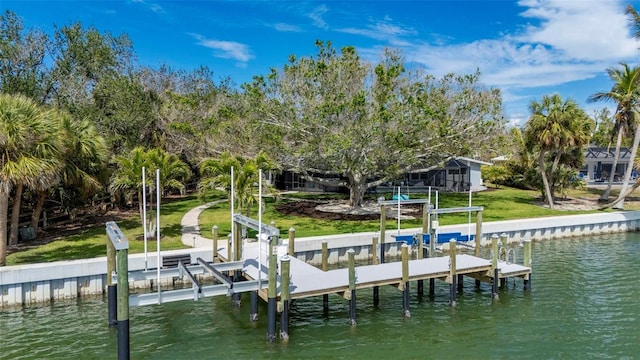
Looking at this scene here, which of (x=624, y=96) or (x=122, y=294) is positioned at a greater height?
(x=624, y=96)

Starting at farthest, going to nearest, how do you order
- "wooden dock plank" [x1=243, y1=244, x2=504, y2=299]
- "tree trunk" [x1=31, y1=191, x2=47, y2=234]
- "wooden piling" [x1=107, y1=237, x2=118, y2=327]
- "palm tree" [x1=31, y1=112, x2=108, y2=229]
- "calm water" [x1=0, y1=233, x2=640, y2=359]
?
"tree trunk" [x1=31, y1=191, x2=47, y2=234] < "palm tree" [x1=31, y1=112, x2=108, y2=229] < "wooden dock plank" [x1=243, y1=244, x2=504, y2=299] < "wooden piling" [x1=107, y1=237, x2=118, y2=327] < "calm water" [x1=0, y1=233, x2=640, y2=359]

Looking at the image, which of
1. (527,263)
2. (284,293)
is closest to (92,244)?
(284,293)

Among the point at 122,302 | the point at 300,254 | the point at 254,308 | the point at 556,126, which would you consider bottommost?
the point at 254,308

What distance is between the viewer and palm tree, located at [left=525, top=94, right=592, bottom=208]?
28734mm

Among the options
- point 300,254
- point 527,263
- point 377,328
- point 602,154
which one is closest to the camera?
point 377,328

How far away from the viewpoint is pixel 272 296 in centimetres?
1080

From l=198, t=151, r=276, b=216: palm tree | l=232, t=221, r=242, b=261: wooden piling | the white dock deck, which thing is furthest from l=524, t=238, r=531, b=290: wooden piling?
l=198, t=151, r=276, b=216: palm tree

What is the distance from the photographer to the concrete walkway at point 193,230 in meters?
18.3

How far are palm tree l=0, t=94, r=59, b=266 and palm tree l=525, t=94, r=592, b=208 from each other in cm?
2708

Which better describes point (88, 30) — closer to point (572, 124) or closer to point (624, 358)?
point (572, 124)

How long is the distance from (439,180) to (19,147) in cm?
3606

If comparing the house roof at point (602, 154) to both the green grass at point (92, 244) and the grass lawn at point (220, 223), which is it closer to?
the grass lawn at point (220, 223)

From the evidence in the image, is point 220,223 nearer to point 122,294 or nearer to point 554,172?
point 122,294

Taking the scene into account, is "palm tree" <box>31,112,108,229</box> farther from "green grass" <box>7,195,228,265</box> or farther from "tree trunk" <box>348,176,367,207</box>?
"tree trunk" <box>348,176,367,207</box>
